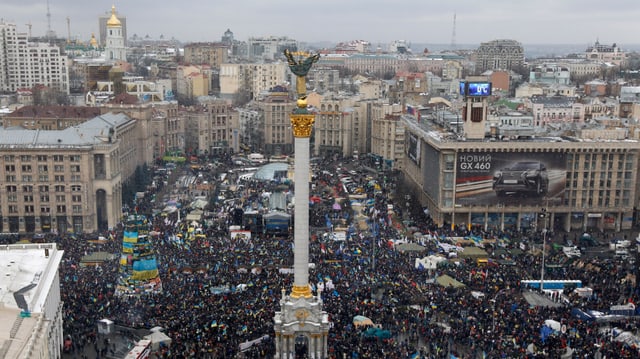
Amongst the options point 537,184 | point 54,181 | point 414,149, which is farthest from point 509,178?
point 54,181

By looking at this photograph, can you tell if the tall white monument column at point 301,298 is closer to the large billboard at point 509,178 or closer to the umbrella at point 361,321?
the umbrella at point 361,321

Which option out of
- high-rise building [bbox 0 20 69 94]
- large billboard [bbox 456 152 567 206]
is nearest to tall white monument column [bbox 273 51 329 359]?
large billboard [bbox 456 152 567 206]

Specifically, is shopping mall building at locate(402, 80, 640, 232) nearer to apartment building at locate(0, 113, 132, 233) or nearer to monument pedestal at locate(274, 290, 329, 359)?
apartment building at locate(0, 113, 132, 233)

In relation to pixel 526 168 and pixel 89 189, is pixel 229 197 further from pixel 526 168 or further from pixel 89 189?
pixel 526 168

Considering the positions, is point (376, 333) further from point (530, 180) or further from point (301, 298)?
point (530, 180)

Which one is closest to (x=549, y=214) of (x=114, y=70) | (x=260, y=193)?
(x=260, y=193)
